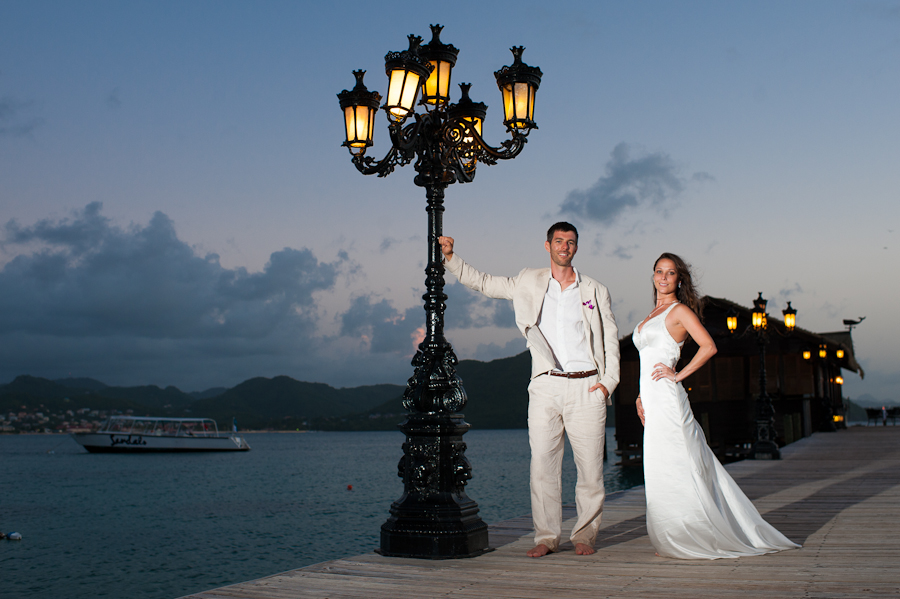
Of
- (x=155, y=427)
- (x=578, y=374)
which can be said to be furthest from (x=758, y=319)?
(x=155, y=427)

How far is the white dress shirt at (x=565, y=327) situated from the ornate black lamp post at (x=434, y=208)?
32.8 inches

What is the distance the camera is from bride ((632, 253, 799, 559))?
4.94m

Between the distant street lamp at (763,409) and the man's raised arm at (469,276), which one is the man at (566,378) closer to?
the man's raised arm at (469,276)

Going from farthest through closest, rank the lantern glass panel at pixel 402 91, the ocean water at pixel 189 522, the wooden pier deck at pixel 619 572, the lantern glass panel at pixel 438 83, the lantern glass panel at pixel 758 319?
the ocean water at pixel 189 522
the lantern glass panel at pixel 758 319
the lantern glass panel at pixel 438 83
the lantern glass panel at pixel 402 91
the wooden pier deck at pixel 619 572

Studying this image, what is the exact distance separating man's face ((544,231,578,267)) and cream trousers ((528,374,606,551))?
0.85 meters

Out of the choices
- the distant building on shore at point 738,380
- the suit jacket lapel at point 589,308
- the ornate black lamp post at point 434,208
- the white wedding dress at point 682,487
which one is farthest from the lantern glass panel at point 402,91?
the distant building on shore at point 738,380

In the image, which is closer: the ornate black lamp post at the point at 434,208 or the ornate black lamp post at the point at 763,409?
the ornate black lamp post at the point at 434,208

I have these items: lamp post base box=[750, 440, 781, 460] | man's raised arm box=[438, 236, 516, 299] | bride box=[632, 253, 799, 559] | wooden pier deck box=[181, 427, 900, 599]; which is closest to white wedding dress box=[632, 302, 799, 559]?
bride box=[632, 253, 799, 559]

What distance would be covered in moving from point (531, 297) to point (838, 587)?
8.56ft

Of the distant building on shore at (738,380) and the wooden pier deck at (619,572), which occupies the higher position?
the distant building on shore at (738,380)

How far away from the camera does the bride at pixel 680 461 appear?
494 cm

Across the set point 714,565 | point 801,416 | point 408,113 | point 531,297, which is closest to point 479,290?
point 531,297

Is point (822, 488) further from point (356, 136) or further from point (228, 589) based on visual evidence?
point (228, 589)

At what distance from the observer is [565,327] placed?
5281mm
